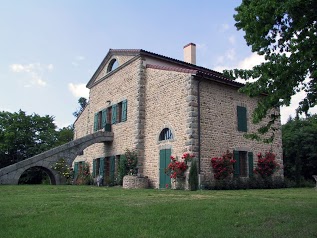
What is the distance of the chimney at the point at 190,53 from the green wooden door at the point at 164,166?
9.00 m

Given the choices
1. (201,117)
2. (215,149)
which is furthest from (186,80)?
(215,149)

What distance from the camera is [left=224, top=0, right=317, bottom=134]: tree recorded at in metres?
5.63

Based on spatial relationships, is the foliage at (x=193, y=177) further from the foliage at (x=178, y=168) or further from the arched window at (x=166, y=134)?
the arched window at (x=166, y=134)

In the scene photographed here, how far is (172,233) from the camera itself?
16.2 ft

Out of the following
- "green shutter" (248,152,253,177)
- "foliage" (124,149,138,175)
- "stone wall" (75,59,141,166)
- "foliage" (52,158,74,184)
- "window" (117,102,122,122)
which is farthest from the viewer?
"window" (117,102,122,122)

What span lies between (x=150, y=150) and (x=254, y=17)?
11588 millimetres

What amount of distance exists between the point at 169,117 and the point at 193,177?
11.3ft

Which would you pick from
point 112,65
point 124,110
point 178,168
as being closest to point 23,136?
point 112,65

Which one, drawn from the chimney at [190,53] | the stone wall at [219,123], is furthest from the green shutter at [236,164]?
the chimney at [190,53]

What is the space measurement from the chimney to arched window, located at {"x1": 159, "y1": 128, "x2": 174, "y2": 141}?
798 cm

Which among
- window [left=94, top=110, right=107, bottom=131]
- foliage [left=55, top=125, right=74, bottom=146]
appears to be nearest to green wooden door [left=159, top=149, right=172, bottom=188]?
window [left=94, top=110, right=107, bottom=131]

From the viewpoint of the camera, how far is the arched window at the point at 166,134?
15601 millimetres

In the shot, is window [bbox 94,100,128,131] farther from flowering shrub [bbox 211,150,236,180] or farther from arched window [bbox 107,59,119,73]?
flowering shrub [bbox 211,150,236,180]

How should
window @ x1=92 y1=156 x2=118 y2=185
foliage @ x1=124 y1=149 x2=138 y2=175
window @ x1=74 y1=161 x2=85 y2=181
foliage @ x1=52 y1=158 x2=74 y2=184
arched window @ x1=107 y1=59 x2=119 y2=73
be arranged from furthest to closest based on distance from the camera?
window @ x1=74 y1=161 x2=85 y2=181 < arched window @ x1=107 y1=59 x2=119 y2=73 < window @ x1=92 y1=156 x2=118 y2=185 < foliage @ x1=52 y1=158 x2=74 y2=184 < foliage @ x1=124 y1=149 x2=138 y2=175
